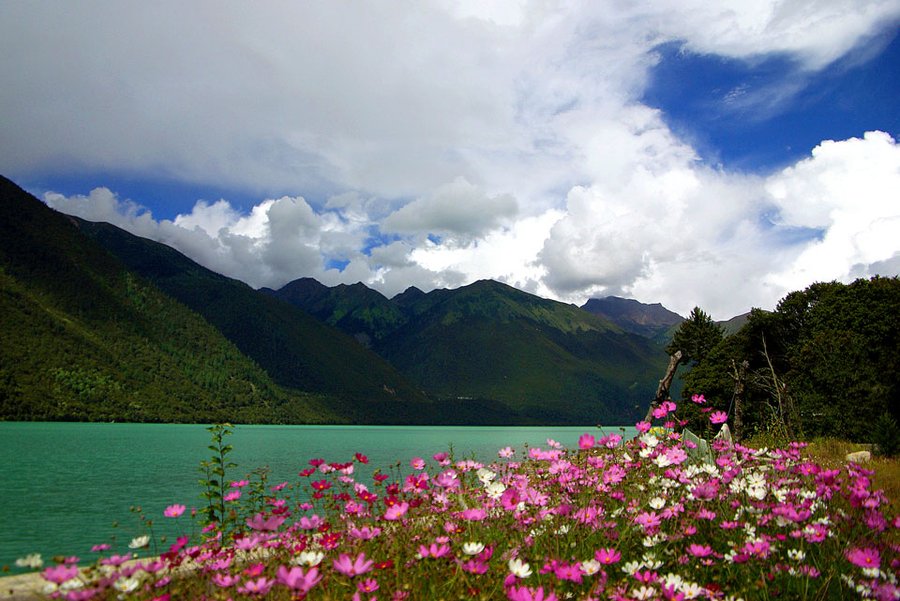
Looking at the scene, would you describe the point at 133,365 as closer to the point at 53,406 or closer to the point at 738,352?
the point at 53,406

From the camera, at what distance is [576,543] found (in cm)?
425

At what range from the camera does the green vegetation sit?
72.4 ft

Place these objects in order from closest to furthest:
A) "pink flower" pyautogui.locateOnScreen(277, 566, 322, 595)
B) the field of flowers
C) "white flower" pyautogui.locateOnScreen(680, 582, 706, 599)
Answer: "pink flower" pyautogui.locateOnScreen(277, 566, 322, 595) → "white flower" pyautogui.locateOnScreen(680, 582, 706, 599) → the field of flowers

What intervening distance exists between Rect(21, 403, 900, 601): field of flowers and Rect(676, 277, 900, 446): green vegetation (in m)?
8.49

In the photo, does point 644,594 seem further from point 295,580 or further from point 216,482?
point 216,482

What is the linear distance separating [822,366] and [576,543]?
29081mm

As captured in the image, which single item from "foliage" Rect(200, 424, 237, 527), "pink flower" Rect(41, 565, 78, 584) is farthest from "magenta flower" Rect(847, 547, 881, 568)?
"foliage" Rect(200, 424, 237, 527)

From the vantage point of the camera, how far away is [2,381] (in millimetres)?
137375

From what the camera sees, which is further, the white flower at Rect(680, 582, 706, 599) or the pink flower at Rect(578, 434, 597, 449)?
the pink flower at Rect(578, 434, 597, 449)

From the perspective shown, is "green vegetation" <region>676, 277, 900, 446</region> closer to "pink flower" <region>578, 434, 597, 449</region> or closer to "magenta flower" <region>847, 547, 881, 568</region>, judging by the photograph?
"magenta flower" <region>847, 547, 881, 568</region>

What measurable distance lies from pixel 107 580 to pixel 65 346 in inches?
7858

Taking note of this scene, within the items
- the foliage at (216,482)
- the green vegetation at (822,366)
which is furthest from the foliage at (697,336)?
the foliage at (216,482)

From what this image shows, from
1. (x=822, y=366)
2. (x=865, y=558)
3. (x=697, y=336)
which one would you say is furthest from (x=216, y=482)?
(x=697, y=336)

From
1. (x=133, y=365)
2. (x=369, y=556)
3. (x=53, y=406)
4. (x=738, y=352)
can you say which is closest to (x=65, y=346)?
(x=133, y=365)
